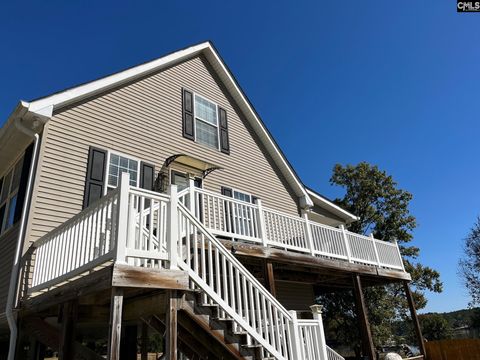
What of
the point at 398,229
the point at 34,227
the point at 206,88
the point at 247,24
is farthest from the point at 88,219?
the point at 398,229

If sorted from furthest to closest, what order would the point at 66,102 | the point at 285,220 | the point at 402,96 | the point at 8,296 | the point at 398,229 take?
1. the point at 398,229
2. the point at 402,96
3. the point at 285,220
4. the point at 66,102
5. the point at 8,296

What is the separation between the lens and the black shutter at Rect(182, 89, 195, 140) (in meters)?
11.9

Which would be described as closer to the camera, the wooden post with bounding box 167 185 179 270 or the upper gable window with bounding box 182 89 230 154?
the wooden post with bounding box 167 185 179 270

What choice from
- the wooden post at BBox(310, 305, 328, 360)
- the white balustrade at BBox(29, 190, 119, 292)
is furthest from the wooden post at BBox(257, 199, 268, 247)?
the white balustrade at BBox(29, 190, 119, 292)

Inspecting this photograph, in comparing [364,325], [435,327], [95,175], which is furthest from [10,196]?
[435,327]

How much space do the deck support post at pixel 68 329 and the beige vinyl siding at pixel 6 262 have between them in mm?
2849

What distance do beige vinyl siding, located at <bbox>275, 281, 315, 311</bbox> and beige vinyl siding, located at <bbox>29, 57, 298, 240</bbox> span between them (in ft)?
9.24

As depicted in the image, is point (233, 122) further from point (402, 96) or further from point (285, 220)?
point (402, 96)

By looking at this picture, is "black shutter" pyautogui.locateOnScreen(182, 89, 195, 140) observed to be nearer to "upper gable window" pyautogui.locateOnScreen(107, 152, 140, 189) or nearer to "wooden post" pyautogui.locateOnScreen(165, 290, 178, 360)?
"upper gable window" pyautogui.locateOnScreen(107, 152, 140, 189)

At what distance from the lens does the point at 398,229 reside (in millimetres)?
25188

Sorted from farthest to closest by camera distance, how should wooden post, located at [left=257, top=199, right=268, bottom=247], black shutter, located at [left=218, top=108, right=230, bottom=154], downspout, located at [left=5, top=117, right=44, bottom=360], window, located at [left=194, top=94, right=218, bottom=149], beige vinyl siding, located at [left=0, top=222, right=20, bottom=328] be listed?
black shutter, located at [left=218, top=108, right=230, bottom=154] < window, located at [left=194, top=94, right=218, bottom=149] < wooden post, located at [left=257, top=199, right=268, bottom=247] < beige vinyl siding, located at [left=0, top=222, right=20, bottom=328] < downspout, located at [left=5, top=117, right=44, bottom=360]

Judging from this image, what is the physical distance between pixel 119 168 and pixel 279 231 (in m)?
4.45

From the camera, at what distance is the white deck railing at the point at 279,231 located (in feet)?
27.4

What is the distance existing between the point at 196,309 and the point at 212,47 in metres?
10.9
